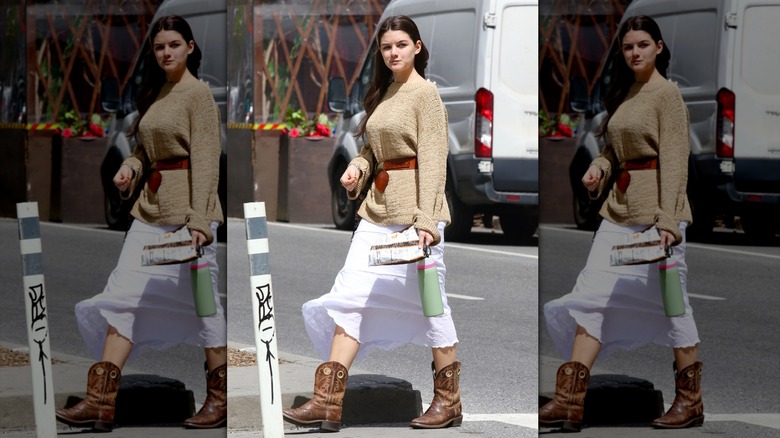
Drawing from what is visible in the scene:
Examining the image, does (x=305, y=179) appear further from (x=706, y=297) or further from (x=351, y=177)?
(x=706, y=297)

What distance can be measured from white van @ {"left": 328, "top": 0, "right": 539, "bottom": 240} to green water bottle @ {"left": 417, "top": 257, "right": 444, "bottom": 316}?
1.58 metres

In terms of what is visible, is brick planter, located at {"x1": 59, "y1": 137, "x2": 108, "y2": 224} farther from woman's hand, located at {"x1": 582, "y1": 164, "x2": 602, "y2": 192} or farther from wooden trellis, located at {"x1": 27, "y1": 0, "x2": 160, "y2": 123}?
woman's hand, located at {"x1": 582, "y1": 164, "x2": 602, "y2": 192}

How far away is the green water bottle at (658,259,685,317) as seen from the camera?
4.43 m

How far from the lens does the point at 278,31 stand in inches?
281

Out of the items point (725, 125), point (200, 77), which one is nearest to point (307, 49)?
point (200, 77)

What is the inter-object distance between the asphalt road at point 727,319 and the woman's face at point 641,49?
0.52 metres

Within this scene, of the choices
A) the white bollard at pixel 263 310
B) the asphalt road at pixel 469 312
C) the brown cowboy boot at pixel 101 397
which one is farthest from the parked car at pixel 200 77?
the asphalt road at pixel 469 312

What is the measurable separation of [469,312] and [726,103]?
5141 millimetres

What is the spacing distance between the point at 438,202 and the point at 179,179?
1407mm

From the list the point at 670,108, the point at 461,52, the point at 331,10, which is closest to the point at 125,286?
the point at 670,108

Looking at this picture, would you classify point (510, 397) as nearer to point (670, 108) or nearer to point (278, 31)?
point (278, 31)

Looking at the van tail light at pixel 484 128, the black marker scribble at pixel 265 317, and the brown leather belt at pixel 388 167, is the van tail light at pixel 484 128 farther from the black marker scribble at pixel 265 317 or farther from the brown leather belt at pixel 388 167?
the black marker scribble at pixel 265 317

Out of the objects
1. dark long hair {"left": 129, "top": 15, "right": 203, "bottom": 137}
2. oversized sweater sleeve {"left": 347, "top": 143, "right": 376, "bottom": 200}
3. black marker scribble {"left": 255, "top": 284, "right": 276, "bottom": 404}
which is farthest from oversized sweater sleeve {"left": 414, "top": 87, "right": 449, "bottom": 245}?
dark long hair {"left": 129, "top": 15, "right": 203, "bottom": 137}

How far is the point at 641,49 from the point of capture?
14.3ft
